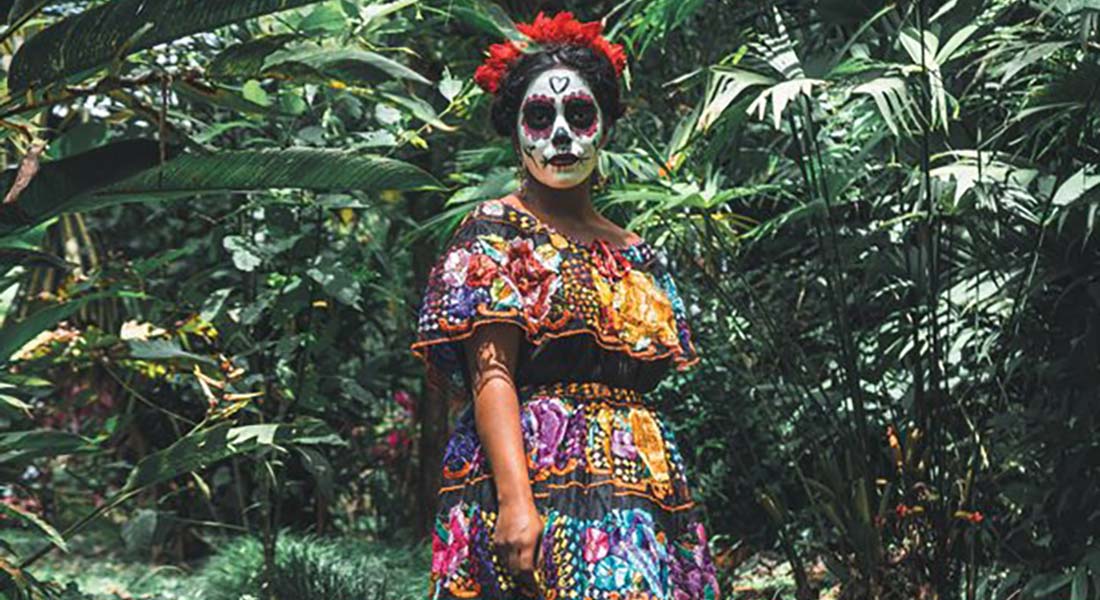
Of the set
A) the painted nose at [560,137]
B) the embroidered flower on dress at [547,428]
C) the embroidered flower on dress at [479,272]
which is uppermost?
the painted nose at [560,137]

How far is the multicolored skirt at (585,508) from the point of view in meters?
2.49

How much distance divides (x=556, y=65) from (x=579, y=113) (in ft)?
0.31

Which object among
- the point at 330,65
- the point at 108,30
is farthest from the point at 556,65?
the point at 108,30

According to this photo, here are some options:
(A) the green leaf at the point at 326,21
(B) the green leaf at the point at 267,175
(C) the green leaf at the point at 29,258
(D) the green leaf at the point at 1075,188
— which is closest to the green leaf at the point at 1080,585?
(D) the green leaf at the point at 1075,188

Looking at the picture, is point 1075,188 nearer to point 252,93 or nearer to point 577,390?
point 577,390

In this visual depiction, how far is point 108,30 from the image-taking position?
264 centimetres

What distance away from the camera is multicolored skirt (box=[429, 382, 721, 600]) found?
8.16 feet

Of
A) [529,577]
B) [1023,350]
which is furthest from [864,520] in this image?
[529,577]

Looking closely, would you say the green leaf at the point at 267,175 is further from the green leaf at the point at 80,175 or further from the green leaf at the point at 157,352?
the green leaf at the point at 157,352

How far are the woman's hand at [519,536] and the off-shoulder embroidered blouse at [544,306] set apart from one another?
274mm

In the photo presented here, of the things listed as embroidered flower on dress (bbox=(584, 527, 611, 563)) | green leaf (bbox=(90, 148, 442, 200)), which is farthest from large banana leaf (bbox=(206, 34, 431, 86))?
embroidered flower on dress (bbox=(584, 527, 611, 563))

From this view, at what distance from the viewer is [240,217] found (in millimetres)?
4793

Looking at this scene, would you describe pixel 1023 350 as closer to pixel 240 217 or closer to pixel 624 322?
pixel 624 322

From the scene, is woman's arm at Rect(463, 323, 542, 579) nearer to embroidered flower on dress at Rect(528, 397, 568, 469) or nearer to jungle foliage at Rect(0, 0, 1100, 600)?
embroidered flower on dress at Rect(528, 397, 568, 469)
